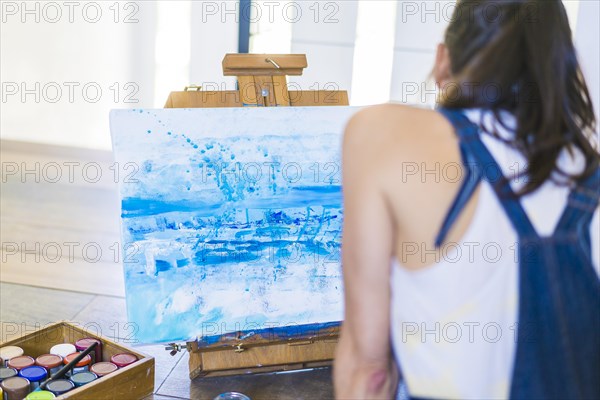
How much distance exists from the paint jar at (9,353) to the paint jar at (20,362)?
0.01 meters

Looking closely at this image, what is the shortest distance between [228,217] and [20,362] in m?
0.66

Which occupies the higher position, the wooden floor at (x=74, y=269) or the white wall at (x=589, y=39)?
the white wall at (x=589, y=39)

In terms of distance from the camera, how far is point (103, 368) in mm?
Answer: 1897

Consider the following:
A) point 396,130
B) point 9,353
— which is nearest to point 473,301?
point 396,130

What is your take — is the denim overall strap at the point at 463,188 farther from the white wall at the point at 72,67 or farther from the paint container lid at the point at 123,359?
the white wall at the point at 72,67

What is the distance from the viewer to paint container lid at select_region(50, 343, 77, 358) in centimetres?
197

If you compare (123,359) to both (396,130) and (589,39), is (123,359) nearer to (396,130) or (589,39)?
(396,130)

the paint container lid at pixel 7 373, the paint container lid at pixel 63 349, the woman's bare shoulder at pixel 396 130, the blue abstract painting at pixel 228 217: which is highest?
the woman's bare shoulder at pixel 396 130

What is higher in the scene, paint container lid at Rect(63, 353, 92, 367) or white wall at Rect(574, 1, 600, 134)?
white wall at Rect(574, 1, 600, 134)

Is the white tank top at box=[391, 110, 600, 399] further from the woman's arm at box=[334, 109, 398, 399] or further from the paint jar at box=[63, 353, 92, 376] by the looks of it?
the paint jar at box=[63, 353, 92, 376]

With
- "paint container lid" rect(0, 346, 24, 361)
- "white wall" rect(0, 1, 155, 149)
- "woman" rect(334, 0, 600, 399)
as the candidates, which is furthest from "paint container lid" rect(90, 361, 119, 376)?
"white wall" rect(0, 1, 155, 149)

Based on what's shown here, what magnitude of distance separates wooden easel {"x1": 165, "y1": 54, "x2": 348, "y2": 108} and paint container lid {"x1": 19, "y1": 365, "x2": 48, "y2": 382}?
2.63ft

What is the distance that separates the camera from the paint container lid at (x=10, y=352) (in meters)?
1.91

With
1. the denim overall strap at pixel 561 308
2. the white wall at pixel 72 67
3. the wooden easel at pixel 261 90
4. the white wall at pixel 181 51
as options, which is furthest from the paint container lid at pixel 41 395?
the white wall at pixel 72 67
